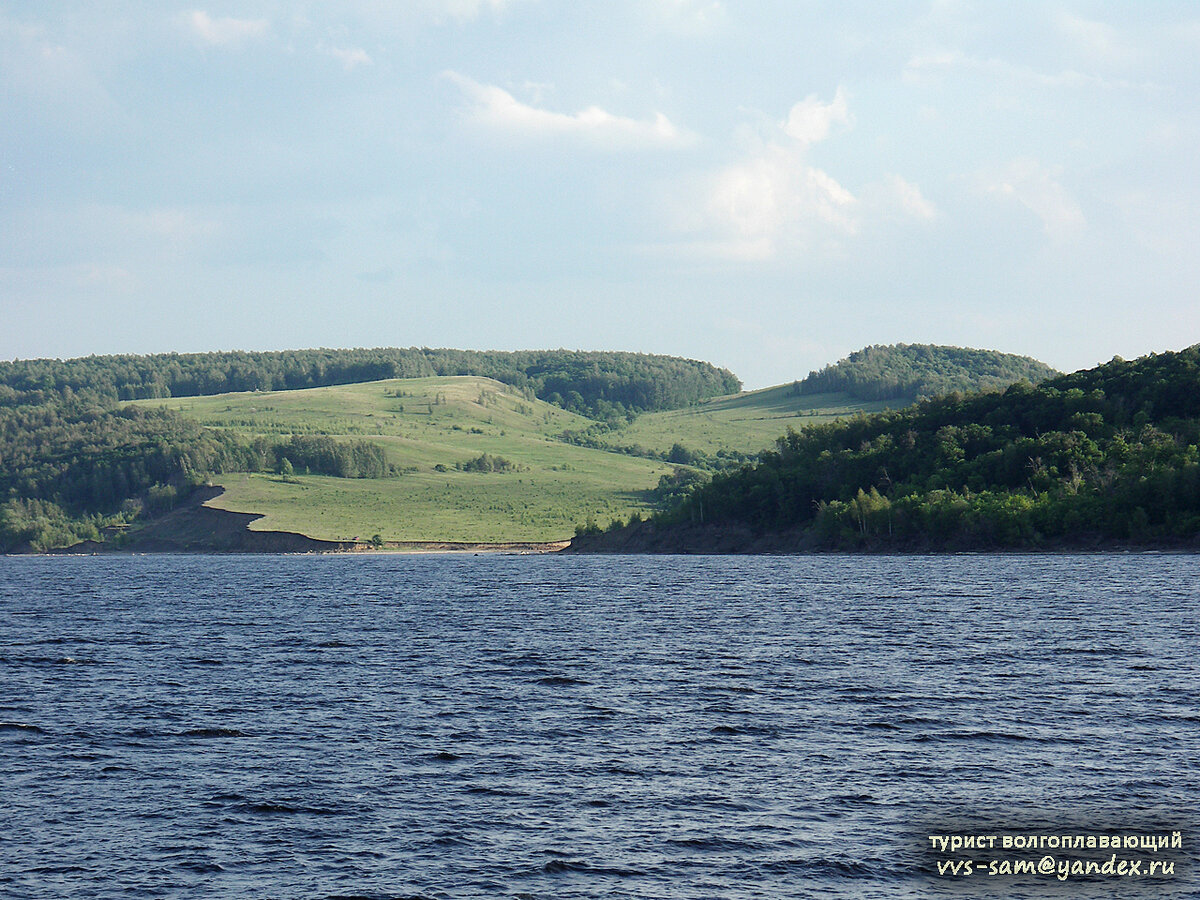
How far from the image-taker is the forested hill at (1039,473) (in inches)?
5920

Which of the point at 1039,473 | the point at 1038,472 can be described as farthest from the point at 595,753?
the point at 1038,472

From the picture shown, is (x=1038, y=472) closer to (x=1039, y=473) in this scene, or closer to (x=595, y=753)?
(x=1039, y=473)

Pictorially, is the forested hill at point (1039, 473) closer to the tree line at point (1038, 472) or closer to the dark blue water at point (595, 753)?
the tree line at point (1038, 472)

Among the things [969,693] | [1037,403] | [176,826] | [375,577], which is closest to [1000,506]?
[1037,403]

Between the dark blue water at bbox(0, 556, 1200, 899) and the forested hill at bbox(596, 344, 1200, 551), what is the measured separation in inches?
2878

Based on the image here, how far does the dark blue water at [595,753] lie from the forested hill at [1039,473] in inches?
2878

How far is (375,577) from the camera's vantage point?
531ft

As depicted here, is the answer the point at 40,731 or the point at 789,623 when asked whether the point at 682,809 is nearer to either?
the point at 40,731

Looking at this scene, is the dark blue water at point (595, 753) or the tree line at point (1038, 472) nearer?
the dark blue water at point (595, 753)

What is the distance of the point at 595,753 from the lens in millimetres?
37844

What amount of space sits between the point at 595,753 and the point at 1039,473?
144 metres

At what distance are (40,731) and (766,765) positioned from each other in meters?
26.6

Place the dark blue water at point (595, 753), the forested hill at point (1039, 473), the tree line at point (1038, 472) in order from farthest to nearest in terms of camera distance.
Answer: the tree line at point (1038, 472) → the forested hill at point (1039, 473) → the dark blue water at point (595, 753)

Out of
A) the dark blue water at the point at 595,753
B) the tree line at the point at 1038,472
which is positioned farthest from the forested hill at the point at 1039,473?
the dark blue water at the point at 595,753
